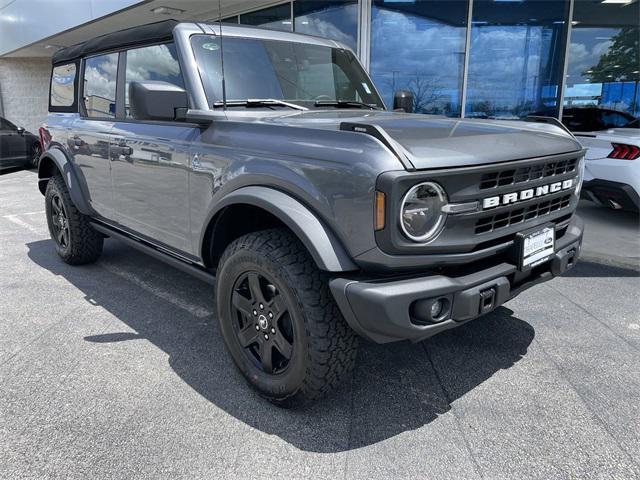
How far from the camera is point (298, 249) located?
7.59ft

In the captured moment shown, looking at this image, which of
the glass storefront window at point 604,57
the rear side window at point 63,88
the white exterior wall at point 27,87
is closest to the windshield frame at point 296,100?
the rear side window at point 63,88

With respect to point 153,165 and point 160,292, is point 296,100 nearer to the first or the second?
point 153,165

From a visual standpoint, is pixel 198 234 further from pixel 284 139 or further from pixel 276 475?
pixel 276 475

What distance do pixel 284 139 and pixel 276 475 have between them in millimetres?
1467

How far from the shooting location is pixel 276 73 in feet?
10.5

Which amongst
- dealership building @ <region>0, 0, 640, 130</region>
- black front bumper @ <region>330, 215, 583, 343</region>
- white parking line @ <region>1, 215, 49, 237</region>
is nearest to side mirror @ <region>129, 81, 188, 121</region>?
black front bumper @ <region>330, 215, 583, 343</region>

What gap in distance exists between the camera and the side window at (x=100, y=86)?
12.6 feet

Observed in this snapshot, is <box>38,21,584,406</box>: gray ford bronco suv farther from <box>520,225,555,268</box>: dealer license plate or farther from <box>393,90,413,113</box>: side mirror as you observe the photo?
<box>393,90,413,113</box>: side mirror

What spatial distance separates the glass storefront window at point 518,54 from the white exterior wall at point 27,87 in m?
17.9

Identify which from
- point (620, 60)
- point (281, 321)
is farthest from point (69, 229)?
point (620, 60)

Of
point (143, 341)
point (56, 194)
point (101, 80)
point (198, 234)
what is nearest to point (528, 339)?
point (198, 234)

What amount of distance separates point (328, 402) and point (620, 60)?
8730 millimetres

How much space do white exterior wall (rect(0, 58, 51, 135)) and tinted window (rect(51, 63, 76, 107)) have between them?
17.3 metres

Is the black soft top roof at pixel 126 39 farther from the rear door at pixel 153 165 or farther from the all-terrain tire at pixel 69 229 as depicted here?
the all-terrain tire at pixel 69 229
